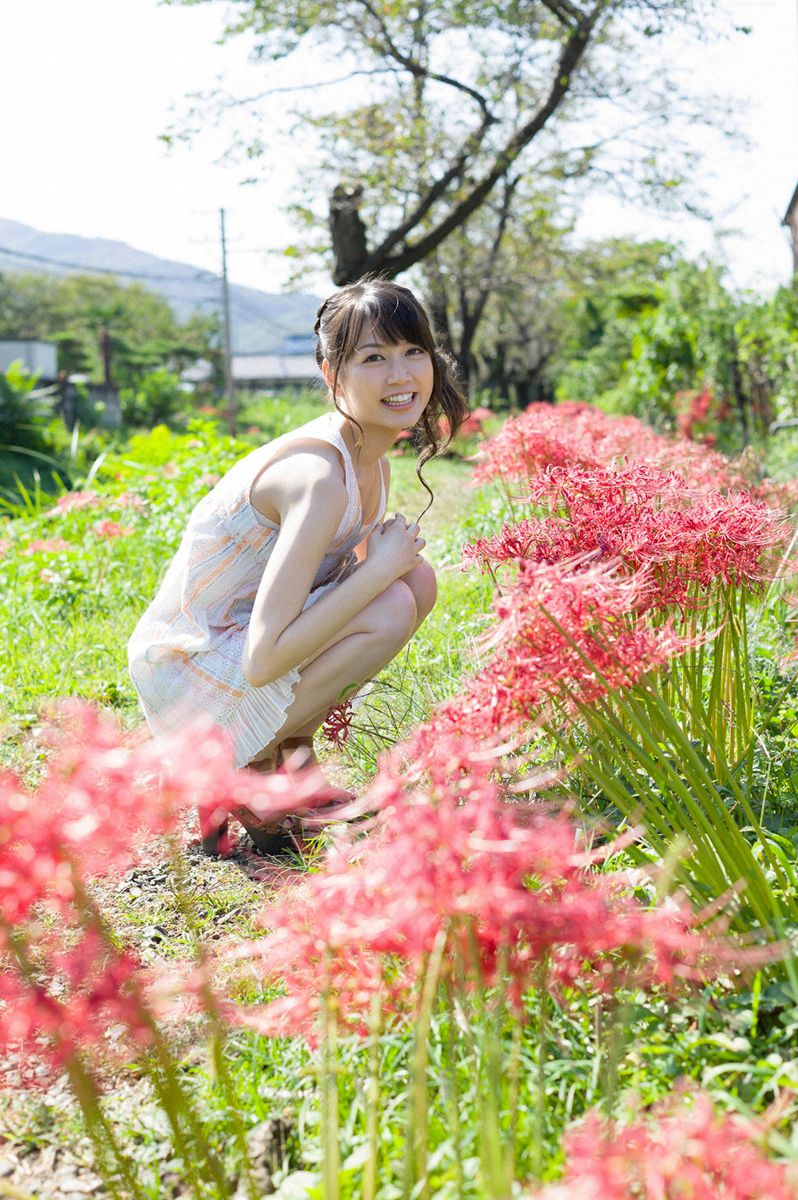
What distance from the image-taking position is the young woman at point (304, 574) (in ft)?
7.91

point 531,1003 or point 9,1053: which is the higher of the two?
point 531,1003

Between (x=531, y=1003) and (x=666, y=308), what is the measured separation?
14467 mm

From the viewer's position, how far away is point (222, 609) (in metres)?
2.79

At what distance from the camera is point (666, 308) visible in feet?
48.4

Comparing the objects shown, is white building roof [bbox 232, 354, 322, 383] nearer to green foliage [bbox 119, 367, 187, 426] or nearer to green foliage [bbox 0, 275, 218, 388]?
green foliage [bbox 0, 275, 218, 388]

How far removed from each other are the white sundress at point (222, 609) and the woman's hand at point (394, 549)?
0.12 meters

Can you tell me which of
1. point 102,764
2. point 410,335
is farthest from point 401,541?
point 102,764

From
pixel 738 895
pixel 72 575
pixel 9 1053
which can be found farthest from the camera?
pixel 72 575

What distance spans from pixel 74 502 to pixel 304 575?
4.08 meters

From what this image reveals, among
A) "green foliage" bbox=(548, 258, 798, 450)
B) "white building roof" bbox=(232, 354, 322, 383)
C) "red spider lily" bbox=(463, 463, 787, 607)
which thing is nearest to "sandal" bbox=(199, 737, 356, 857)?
"red spider lily" bbox=(463, 463, 787, 607)

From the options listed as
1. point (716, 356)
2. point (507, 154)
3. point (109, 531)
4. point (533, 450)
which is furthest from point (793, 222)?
point (533, 450)

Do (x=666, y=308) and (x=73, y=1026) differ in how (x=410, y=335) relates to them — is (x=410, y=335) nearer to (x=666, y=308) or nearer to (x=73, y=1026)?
(x=73, y=1026)

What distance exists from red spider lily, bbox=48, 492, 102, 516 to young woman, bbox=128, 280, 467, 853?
10.8 ft

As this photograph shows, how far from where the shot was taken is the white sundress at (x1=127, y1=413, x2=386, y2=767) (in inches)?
103
